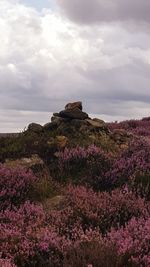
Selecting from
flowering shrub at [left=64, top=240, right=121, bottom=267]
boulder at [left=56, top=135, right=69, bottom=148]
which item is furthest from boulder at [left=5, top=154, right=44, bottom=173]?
flowering shrub at [left=64, top=240, right=121, bottom=267]

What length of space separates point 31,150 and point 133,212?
5479 millimetres

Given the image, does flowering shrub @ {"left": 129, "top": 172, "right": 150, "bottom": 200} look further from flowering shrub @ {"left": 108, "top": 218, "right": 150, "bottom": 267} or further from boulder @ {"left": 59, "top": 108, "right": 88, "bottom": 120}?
boulder @ {"left": 59, "top": 108, "right": 88, "bottom": 120}

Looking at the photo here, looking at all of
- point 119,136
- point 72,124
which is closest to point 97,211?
point 119,136

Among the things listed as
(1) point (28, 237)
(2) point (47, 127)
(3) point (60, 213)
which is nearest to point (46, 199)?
(3) point (60, 213)

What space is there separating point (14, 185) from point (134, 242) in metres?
4.22

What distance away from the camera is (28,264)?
6793 millimetres

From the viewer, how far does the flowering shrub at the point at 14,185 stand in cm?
995

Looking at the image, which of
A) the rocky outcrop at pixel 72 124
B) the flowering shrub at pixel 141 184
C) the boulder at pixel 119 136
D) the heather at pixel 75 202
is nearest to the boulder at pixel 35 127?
the rocky outcrop at pixel 72 124

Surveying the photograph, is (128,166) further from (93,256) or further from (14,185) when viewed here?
(93,256)

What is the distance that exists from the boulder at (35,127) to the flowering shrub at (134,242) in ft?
29.5

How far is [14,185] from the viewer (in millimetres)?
10469

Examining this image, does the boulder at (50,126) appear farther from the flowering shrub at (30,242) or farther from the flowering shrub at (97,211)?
the flowering shrub at (30,242)

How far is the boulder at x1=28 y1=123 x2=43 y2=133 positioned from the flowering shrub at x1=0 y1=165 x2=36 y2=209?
4988 millimetres

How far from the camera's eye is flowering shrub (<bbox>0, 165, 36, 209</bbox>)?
995 cm
